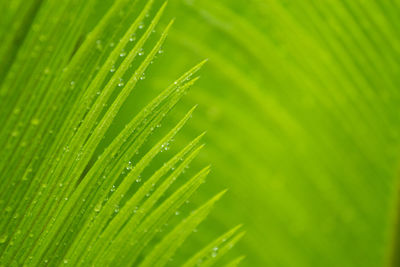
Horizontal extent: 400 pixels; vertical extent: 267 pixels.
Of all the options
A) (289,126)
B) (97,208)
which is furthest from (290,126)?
(97,208)

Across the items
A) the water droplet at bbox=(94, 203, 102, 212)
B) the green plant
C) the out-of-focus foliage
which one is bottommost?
the water droplet at bbox=(94, 203, 102, 212)

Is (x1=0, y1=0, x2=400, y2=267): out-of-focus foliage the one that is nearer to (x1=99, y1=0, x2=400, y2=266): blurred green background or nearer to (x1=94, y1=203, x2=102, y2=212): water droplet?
(x1=99, y1=0, x2=400, y2=266): blurred green background

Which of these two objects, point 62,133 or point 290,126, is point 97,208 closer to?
point 62,133

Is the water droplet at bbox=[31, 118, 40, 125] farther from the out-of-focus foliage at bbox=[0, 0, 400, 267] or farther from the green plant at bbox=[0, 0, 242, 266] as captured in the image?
the out-of-focus foliage at bbox=[0, 0, 400, 267]

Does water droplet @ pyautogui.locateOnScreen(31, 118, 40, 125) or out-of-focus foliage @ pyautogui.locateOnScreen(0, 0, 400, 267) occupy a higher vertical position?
out-of-focus foliage @ pyautogui.locateOnScreen(0, 0, 400, 267)

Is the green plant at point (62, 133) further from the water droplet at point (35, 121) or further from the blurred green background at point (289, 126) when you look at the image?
the blurred green background at point (289, 126)

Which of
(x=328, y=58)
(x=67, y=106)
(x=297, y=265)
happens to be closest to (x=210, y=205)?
(x=67, y=106)

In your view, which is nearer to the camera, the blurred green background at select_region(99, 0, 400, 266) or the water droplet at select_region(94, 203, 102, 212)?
the water droplet at select_region(94, 203, 102, 212)

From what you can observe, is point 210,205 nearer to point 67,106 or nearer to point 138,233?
point 138,233

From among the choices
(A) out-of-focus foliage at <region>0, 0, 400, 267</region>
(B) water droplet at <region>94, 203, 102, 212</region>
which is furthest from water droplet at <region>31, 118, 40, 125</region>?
(A) out-of-focus foliage at <region>0, 0, 400, 267</region>
